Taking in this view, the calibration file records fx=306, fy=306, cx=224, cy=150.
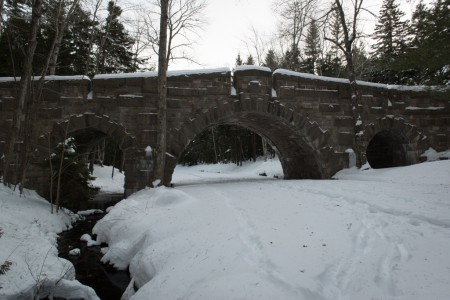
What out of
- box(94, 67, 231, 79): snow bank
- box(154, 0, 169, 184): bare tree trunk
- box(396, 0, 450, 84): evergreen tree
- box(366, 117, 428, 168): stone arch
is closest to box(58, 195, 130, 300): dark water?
box(154, 0, 169, 184): bare tree trunk

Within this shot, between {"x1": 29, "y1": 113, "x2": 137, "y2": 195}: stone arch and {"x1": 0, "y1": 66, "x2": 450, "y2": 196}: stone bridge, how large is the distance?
31mm

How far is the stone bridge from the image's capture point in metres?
10.1

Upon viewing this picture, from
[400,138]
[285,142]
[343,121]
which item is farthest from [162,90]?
[400,138]

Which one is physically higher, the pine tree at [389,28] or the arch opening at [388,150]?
the pine tree at [389,28]

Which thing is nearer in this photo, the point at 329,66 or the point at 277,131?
the point at 277,131

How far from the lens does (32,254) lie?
5055mm

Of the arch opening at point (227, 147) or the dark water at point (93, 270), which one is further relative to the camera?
the arch opening at point (227, 147)

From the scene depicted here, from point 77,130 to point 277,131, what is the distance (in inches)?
310

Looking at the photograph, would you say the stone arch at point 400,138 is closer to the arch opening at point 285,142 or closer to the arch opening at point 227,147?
the arch opening at point 285,142

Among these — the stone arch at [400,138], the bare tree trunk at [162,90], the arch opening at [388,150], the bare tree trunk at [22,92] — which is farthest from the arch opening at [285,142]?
the bare tree trunk at [22,92]

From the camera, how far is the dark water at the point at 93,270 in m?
4.62

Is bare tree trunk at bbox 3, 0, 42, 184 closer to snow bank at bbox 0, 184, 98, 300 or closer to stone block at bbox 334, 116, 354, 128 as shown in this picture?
snow bank at bbox 0, 184, 98, 300

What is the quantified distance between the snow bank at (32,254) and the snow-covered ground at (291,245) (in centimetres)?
88

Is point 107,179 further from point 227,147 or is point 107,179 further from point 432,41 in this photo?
point 432,41
